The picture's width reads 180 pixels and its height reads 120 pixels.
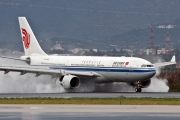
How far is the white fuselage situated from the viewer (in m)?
68.2

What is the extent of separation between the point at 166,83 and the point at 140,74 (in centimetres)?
565

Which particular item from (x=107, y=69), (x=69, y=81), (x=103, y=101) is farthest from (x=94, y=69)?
(x=103, y=101)

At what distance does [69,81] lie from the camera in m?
68.7

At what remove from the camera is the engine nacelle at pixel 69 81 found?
68.6 m

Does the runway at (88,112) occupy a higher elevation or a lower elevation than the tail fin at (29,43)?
lower

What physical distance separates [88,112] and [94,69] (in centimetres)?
Result: 3108

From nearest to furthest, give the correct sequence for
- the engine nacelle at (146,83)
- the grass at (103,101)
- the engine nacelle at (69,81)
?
the grass at (103,101) → the engine nacelle at (69,81) → the engine nacelle at (146,83)

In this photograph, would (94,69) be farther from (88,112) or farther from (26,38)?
(88,112)

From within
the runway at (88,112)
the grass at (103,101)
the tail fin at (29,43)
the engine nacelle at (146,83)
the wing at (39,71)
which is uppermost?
the tail fin at (29,43)

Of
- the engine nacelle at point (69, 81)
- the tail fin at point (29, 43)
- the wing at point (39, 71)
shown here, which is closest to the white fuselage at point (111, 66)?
the wing at point (39, 71)

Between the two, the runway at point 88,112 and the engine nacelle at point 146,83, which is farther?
the engine nacelle at point 146,83

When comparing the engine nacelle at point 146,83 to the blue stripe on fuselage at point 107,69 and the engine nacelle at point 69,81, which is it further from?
the engine nacelle at point 69,81

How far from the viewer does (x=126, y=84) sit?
237 ft

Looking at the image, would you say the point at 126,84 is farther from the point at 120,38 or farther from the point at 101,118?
the point at 120,38
